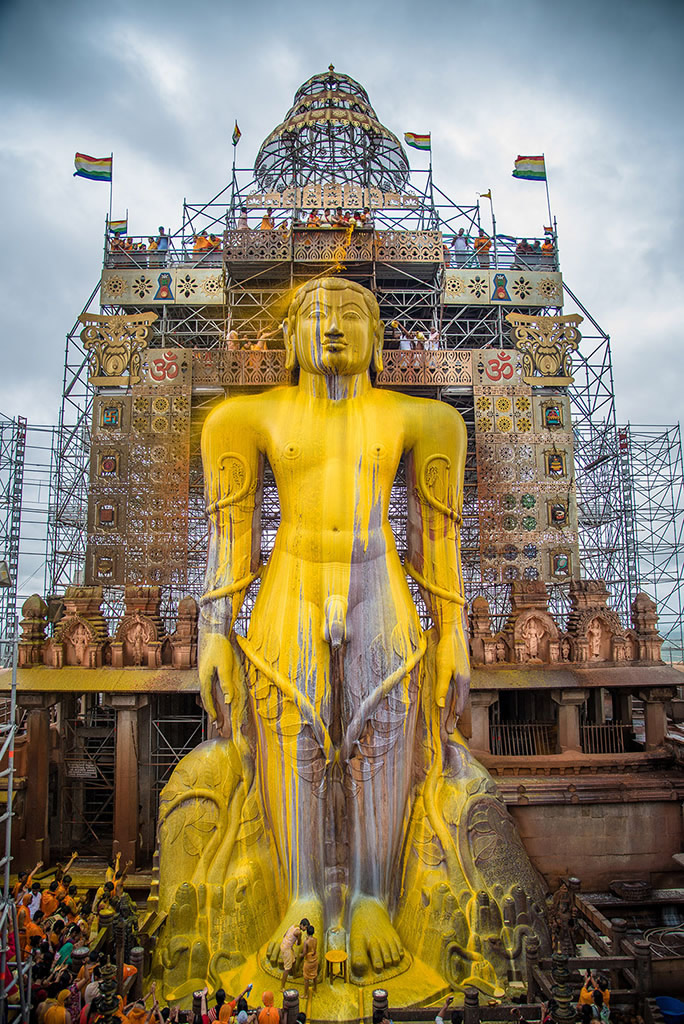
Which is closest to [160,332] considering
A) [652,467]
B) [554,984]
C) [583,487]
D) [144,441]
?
[144,441]

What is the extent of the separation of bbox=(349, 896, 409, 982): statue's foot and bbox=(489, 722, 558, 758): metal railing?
745 centimetres

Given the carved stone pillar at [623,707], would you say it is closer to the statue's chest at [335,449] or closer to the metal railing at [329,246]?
the statue's chest at [335,449]

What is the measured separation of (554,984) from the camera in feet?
20.0

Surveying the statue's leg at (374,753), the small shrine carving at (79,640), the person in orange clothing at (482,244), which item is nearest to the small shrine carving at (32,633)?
the small shrine carving at (79,640)

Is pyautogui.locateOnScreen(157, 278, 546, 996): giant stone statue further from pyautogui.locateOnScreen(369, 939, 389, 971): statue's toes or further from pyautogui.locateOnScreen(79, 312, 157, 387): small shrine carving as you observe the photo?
pyautogui.locateOnScreen(79, 312, 157, 387): small shrine carving

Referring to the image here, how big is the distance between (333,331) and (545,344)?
12.1 metres

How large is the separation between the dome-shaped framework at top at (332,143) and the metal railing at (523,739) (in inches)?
629

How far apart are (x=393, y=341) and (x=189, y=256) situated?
7.48m

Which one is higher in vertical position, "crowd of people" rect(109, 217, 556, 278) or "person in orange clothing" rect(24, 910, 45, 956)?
"crowd of people" rect(109, 217, 556, 278)

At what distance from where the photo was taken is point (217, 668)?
7.66 meters

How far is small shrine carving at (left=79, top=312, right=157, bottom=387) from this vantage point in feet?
57.6

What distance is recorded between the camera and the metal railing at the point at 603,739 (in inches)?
557

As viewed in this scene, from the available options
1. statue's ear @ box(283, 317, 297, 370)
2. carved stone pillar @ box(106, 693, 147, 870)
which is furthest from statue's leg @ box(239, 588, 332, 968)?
carved stone pillar @ box(106, 693, 147, 870)

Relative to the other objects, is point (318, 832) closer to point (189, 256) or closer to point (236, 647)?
point (236, 647)
